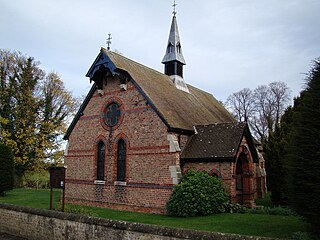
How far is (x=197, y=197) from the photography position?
14484mm

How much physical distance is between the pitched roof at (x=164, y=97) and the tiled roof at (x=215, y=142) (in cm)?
88

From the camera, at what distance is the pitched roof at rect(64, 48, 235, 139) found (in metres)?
17.6

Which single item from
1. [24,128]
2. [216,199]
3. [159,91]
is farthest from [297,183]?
[24,128]

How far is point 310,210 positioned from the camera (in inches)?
304

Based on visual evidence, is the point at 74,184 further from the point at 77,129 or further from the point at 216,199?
the point at 216,199

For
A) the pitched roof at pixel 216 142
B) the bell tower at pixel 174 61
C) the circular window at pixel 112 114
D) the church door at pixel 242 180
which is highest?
the bell tower at pixel 174 61

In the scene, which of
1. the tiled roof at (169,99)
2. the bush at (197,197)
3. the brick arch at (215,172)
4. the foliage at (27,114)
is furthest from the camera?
the foliage at (27,114)

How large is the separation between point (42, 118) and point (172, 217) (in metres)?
24.6

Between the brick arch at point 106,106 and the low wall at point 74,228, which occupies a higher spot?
the brick arch at point 106,106

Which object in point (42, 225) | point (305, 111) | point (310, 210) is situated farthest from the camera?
point (42, 225)

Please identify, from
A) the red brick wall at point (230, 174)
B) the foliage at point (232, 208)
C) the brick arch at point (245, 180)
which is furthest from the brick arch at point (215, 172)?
the brick arch at point (245, 180)

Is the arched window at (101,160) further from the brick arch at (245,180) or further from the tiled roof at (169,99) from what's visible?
the brick arch at (245,180)

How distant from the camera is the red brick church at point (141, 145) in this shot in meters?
16.3

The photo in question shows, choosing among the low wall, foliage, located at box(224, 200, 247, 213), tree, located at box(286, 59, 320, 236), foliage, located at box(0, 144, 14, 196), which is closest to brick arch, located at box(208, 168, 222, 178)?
foliage, located at box(224, 200, 247, 213)
